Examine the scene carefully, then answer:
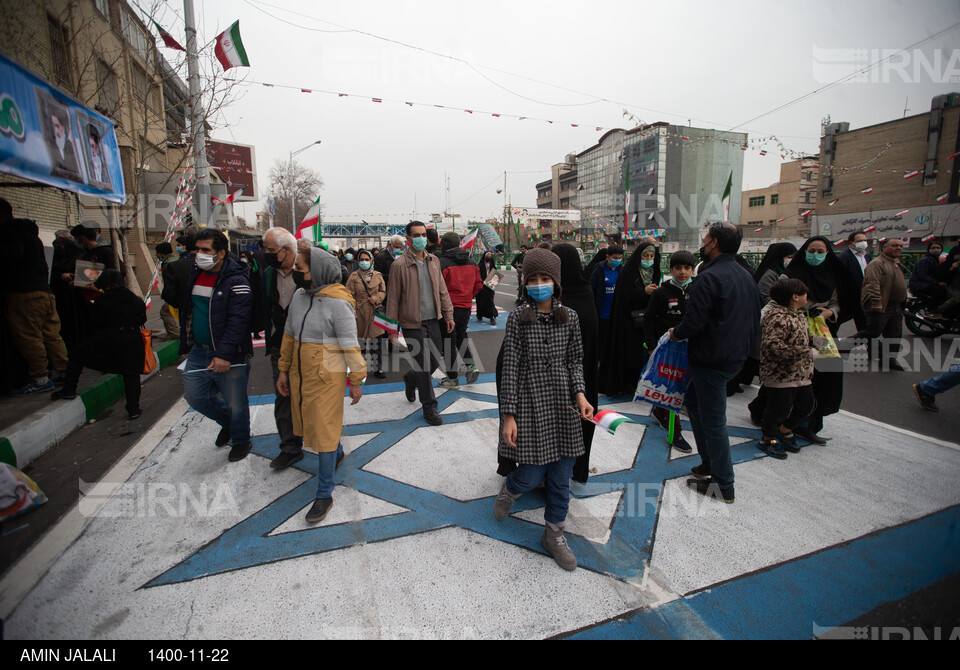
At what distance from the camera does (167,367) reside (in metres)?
6.99

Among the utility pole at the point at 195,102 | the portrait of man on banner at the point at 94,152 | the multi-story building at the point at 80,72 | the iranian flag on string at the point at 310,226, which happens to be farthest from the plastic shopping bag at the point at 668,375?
the utility pole at the point at 195,102

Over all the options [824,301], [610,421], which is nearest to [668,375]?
[610,421]

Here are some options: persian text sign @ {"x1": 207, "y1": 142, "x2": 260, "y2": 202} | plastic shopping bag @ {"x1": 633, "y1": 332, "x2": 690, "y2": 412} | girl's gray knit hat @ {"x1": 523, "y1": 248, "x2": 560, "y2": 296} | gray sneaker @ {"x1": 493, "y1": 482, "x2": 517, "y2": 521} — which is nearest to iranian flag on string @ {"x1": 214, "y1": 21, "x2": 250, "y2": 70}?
girl's gray knit hat @ {"x1": 523, "y1": 248, "x2": 560, "y2": 296}

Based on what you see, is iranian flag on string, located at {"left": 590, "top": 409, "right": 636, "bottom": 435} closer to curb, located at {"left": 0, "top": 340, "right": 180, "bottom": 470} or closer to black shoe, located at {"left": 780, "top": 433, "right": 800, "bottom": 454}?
black shoe, located at {"left": 780, "top": 433, "right": 800, "bottom": 454}

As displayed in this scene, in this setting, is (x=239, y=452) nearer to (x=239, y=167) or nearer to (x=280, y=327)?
(x=280, y=327)

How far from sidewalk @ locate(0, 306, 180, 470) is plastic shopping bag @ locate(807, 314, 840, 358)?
6.89 metres

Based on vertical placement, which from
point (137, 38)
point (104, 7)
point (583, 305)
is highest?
point (104, 7)

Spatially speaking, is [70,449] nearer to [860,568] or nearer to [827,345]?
[860,568]

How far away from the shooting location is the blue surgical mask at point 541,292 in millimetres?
2406

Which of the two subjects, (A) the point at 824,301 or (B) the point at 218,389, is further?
(A) the point at 824,301

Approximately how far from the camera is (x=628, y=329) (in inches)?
201

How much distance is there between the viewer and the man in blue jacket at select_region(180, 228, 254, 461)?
3443 millimetres

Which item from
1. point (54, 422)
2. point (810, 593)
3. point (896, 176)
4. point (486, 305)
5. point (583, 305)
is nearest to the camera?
point (810, 593)

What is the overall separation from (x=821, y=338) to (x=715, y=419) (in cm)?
175
